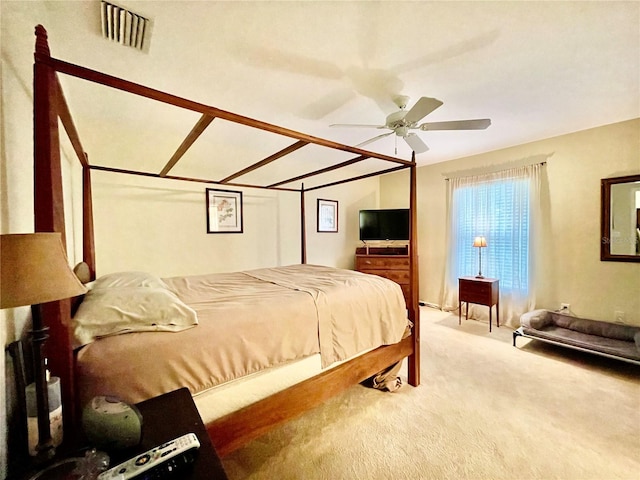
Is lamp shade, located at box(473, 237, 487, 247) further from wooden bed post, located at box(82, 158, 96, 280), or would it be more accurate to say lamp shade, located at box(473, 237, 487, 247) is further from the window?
wooden bed post, located at box(82, 158, 96, 280)

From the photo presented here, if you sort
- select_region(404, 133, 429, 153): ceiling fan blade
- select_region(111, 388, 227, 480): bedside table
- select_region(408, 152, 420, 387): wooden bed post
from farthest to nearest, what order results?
select_region(404, 133, 429, 153): ceiling fan blade
select_region(408, 152, 420, 387): wooden bed post
select_region(111, 388, 227, 480): bedside table

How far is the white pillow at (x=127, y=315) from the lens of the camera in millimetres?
1108

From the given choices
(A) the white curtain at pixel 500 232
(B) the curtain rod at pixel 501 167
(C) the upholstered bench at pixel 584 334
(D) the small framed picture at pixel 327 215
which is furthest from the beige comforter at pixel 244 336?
(B) the curtain rod at pixel 501 167

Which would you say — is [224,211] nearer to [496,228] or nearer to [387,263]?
[387,263]

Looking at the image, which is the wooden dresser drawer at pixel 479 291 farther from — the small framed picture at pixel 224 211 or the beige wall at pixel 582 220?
the small framed picture at pixel 224 211

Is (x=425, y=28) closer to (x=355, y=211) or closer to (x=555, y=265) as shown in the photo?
(x=555, y=265)

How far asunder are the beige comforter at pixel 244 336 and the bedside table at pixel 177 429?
136 mm

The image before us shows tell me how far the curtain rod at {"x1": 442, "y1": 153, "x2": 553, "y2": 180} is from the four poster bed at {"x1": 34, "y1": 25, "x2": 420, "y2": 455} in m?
2.49

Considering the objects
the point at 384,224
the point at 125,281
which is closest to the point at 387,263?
the point at 384,224

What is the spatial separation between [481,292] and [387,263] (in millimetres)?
1437

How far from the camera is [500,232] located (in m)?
3.81

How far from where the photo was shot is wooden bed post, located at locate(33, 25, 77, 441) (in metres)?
0.86

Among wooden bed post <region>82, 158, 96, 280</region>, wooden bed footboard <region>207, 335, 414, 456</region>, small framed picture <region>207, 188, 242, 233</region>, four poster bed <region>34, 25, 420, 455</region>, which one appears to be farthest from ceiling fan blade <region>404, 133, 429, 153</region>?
wooden bed post <region>82, 158, 96, 280</region>

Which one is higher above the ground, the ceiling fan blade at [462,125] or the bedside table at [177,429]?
the ceiling fan blade at [462,125]
